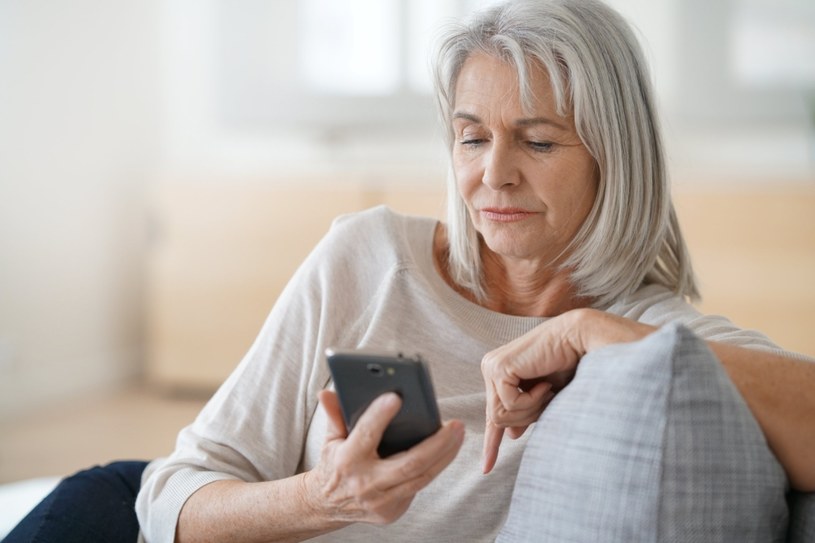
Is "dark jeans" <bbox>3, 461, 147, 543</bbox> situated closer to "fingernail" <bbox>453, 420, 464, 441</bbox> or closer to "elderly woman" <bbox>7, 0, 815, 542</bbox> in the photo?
"elderly woman" <bbox>7, 0, 815, 542</bbox>

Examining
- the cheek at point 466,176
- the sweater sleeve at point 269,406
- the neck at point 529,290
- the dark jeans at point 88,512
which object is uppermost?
the cheek at point 466,176

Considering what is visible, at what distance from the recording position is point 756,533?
0.82 m

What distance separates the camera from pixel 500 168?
1.26m

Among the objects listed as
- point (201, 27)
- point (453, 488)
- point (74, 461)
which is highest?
point (201, 27)

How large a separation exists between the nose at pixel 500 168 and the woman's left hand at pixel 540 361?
268 millimetres

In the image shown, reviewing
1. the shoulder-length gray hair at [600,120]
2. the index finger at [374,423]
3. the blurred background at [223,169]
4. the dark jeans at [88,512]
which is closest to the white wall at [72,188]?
the blurred background at [223,169]

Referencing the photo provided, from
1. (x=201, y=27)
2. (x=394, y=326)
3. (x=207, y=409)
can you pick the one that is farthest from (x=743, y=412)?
(x=201, y=27)

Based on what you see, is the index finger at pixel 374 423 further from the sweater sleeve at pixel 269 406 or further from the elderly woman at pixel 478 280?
the sweater sleeve at pixel 269 406

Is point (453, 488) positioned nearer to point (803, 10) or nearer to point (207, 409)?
point (207, 409)

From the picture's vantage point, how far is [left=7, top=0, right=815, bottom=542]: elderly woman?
3.99ft

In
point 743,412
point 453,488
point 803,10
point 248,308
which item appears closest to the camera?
point 743,412

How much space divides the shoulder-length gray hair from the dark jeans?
0.55 meters

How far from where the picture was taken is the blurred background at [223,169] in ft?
10.8

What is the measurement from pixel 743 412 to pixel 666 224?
567mm
